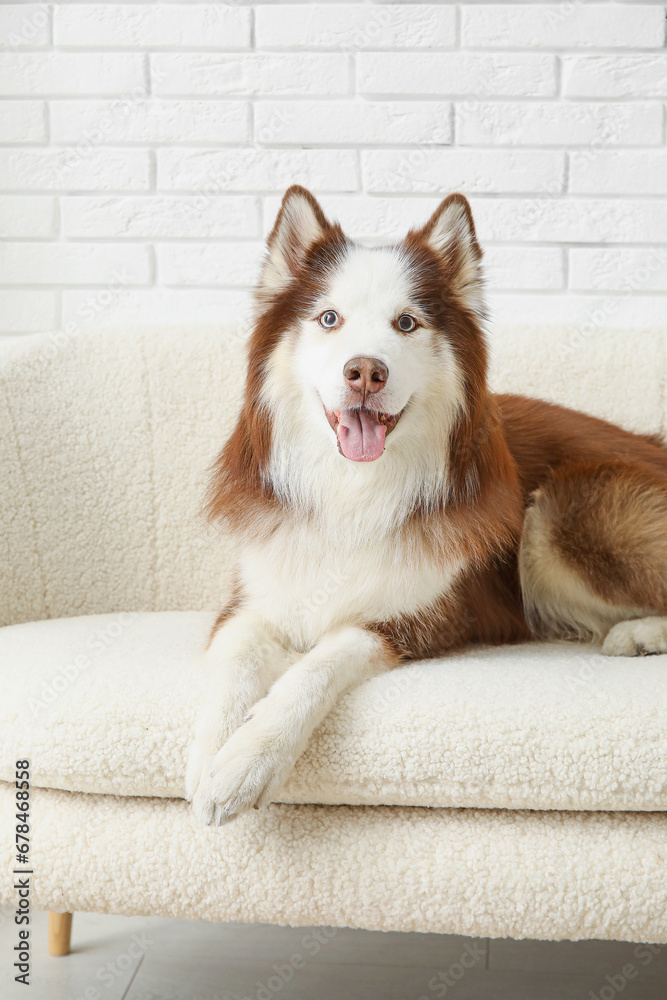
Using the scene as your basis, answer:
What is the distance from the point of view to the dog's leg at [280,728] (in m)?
1.26

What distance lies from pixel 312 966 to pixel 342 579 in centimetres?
88

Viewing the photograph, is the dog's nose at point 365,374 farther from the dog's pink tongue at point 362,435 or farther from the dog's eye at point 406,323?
the dog's eye at point 406,323

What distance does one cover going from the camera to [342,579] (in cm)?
167

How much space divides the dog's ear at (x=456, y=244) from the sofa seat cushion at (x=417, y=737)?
752mm

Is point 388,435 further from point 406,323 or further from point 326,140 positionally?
point 326,140

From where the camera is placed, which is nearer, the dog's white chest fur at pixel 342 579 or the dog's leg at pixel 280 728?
the dog's leg at pixel 280 728

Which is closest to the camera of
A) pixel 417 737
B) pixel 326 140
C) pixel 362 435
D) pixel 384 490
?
pixel 417 737

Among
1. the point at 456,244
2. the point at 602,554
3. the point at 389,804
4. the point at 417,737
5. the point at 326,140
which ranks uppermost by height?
the point at 326,140

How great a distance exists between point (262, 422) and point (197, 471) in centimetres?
64

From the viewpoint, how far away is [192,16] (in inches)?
99.2

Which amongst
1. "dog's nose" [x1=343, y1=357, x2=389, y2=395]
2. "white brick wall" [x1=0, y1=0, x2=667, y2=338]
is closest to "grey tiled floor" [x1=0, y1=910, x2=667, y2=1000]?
"dog's nose" [x1=343, y1=357, x2=389, y2=395]

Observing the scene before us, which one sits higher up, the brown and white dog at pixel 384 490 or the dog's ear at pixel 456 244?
the dog's ear at pixel 456 244

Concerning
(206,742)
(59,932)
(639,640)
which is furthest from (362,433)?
(59,932)

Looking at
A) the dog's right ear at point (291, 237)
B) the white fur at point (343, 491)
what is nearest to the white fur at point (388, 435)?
the white fur at point (343, 491)
